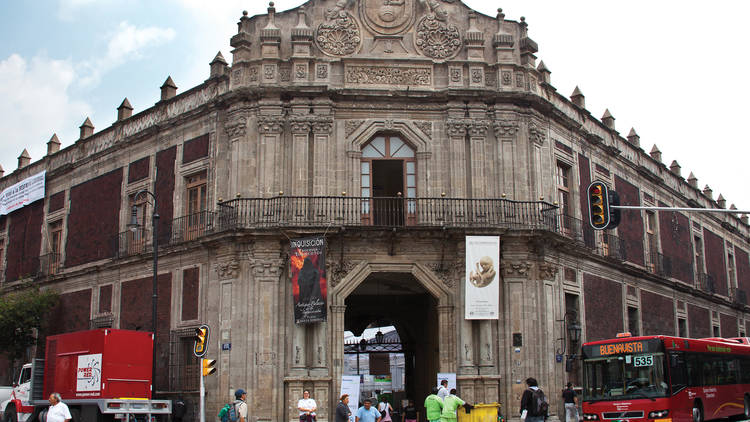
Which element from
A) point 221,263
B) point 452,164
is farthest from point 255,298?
point 452,164

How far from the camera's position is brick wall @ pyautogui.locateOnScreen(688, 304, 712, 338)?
34322 millimetres

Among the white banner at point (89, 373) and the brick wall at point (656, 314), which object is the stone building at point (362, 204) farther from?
the white banner at point (89, 373)

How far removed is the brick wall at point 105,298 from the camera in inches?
1094

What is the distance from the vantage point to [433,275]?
22766 mm

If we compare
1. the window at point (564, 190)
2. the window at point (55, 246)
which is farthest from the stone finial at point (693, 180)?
the window at point (55, 246)

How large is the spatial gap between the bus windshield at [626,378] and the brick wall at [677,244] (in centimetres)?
1501

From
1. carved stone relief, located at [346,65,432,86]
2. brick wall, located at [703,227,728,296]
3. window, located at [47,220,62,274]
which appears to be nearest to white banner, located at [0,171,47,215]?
window, located at [47,220,62,274]

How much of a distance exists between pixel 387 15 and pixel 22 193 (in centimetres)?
1825

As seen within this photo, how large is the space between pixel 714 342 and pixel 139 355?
14551 mm

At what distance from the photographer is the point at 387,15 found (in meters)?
24.5

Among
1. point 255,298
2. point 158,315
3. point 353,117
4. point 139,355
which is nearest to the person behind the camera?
point 139,355

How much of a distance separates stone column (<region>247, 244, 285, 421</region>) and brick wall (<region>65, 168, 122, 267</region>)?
7.94 m

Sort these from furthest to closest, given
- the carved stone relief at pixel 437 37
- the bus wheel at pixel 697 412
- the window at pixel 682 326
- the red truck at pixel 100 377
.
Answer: the window at pixel 682 326
the carved stone relief at pixel 437 37
the red truck at pixel 100 377
the bus wheel at pixel 697 412

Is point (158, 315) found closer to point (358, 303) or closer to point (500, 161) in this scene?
point (358, 303)
